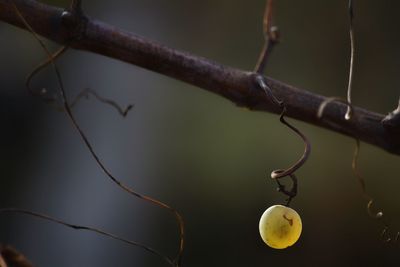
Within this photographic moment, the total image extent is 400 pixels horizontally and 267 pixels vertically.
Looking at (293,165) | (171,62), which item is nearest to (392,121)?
(293,165)

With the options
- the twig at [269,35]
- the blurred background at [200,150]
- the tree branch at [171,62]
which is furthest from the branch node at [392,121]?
the blurred background at [200,150]

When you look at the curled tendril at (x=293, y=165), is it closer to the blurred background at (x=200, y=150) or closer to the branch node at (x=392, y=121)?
the branch node at (x=392, y=121)

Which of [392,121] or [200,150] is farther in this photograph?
[200,150]

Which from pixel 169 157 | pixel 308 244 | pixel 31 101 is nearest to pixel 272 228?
pixel 308 244

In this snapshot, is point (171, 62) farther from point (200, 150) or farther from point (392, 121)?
point (200, 150)

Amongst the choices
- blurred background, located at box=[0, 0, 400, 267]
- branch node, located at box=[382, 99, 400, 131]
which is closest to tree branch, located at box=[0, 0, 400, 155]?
branch node, located at box=[382, 99, 400, 131]

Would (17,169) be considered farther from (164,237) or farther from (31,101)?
(164,237)

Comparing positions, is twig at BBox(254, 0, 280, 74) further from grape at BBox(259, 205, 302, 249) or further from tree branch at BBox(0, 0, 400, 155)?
grape at BBox(259, 205, 302, 249)
